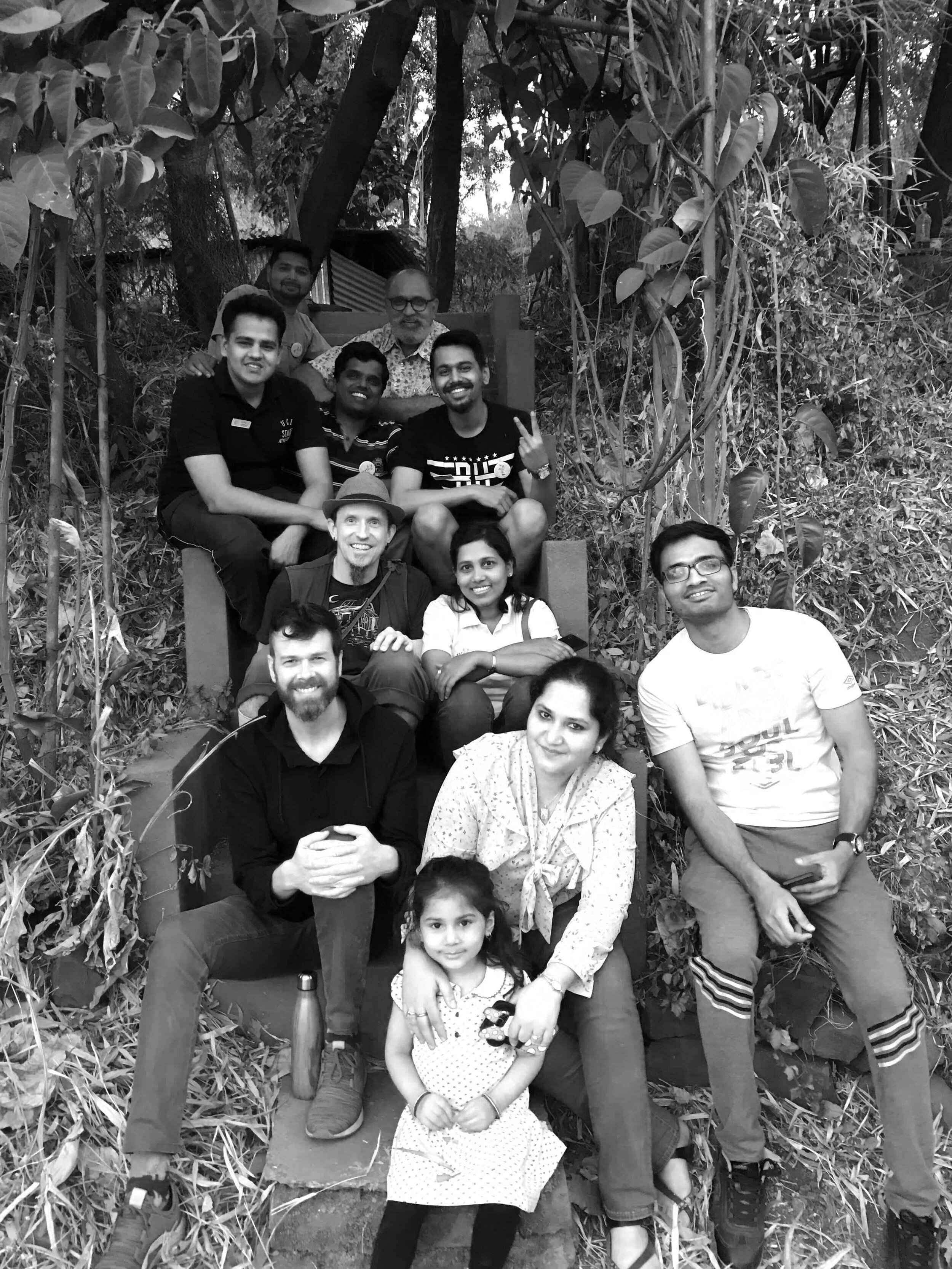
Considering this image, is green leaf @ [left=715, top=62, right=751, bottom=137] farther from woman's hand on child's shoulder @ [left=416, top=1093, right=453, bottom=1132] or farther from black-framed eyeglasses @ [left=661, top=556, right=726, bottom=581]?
woman's hand on child's shoulder @ [left=416, top=1093, right=453, bottom=1132]

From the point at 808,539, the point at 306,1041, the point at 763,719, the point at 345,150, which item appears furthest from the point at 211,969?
the point at 345,150

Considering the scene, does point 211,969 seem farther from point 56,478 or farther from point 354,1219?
point 56,478

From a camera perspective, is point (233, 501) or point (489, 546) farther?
point (233, 501)

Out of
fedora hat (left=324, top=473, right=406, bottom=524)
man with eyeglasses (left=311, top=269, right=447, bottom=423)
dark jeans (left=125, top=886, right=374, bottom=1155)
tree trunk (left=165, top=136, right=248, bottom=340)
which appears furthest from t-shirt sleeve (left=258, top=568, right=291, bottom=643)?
tree trunk (left=165, top=136, right=248, bottom=340)

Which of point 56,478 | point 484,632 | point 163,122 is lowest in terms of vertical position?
point 484,632

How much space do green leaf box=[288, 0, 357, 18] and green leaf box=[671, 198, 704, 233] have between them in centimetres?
111

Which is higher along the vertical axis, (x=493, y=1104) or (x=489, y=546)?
(x=489, y=546)

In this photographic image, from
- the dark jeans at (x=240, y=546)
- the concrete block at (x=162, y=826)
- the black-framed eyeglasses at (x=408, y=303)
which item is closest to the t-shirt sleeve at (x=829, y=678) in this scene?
the dark jeans at (x=240, y=546)

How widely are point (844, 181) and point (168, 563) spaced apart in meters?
3.30

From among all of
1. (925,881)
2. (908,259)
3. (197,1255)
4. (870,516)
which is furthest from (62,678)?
(908,259)

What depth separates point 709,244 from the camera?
3072mm

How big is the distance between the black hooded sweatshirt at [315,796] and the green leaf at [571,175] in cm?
170

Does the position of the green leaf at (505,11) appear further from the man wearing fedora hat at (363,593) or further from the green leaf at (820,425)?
the green leaf at (820,425)

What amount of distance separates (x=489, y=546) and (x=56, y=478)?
1232 millimetres
